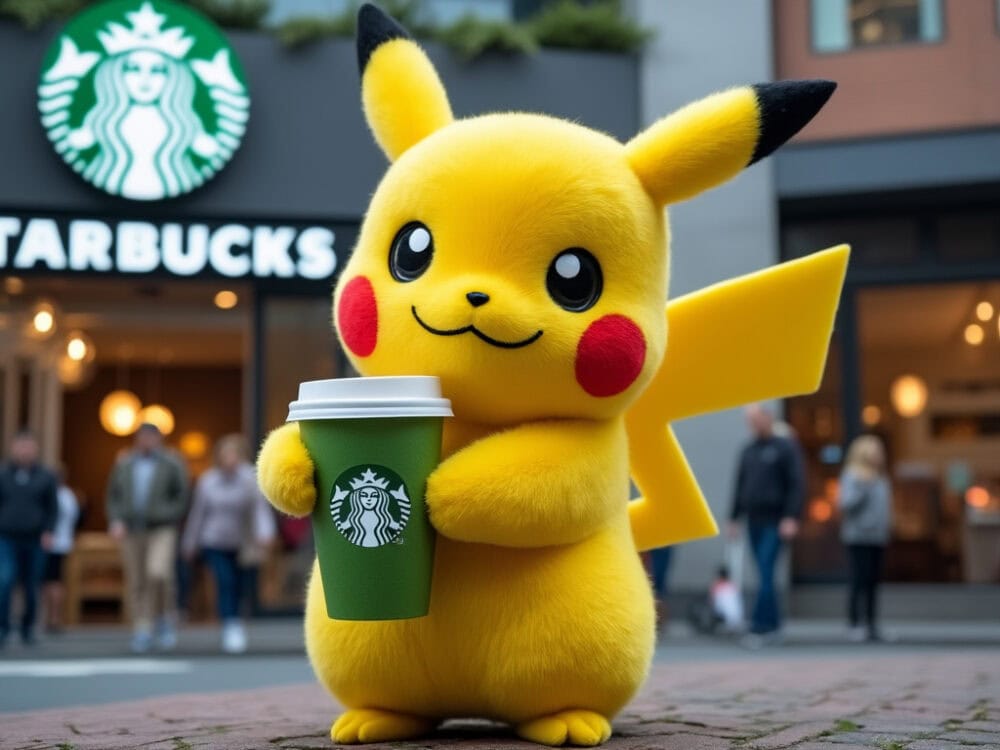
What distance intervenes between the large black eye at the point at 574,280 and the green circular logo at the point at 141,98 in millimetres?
9443

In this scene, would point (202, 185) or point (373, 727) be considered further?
point (202, 185)

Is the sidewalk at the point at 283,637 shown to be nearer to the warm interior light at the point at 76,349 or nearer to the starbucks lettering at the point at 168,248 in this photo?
the warm interior light at the point at 76,349

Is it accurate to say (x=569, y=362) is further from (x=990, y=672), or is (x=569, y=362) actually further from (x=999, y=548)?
(x=999, y=548)

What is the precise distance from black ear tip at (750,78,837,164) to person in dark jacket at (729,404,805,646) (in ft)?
21.1

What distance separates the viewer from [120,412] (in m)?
16.3

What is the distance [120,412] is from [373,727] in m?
13.9

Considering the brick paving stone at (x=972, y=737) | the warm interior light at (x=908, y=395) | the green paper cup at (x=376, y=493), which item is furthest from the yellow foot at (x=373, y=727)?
the warm interior light at (x=908, y=395)

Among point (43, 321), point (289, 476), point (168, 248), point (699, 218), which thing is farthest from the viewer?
point (43, 321)

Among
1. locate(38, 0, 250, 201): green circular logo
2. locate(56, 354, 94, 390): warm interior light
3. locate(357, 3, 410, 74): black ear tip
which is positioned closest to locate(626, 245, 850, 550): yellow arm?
locate(357, 3, 410, 74): black ear tip

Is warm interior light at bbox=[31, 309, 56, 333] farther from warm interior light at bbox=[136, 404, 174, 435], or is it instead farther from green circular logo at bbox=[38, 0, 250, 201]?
warm interior light at bbox=[136, 404, 174, 435]

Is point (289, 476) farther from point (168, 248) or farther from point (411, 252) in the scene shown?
point (168, 248)

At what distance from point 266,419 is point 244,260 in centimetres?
160

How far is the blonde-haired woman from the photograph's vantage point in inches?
384

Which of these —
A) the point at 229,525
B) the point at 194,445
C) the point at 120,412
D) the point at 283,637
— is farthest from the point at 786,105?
the point at 194,445
